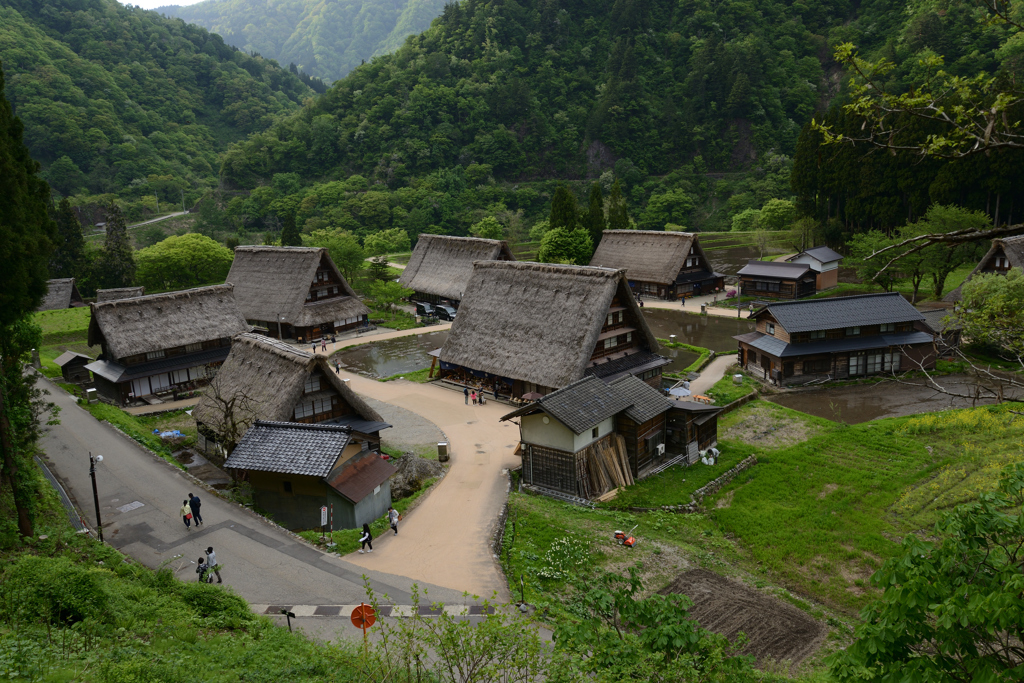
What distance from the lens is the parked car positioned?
2076 inches

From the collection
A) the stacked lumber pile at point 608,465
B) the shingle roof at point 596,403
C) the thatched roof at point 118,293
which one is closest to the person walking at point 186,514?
the shingle roof at point 596,403

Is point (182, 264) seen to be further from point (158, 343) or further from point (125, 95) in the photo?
point (125, 95)

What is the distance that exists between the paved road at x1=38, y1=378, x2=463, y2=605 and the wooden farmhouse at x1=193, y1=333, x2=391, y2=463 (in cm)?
277

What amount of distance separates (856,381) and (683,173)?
6556cm

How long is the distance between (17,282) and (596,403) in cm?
1834

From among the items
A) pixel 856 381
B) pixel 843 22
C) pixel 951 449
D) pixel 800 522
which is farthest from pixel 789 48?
pixel 800 522

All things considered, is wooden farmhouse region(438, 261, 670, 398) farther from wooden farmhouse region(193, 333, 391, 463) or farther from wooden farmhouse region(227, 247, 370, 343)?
wooden farmhouse region(227, 247, 370, 343)

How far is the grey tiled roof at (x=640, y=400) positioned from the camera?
84.5 ft

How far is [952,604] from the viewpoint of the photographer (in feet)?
21.5

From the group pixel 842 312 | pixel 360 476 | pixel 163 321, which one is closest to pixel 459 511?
pixel 360 476

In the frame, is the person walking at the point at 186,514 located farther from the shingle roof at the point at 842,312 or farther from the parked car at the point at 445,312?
the parked car at the point at 445,312

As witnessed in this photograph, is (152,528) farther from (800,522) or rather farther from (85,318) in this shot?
(85,318)

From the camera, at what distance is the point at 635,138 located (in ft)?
335

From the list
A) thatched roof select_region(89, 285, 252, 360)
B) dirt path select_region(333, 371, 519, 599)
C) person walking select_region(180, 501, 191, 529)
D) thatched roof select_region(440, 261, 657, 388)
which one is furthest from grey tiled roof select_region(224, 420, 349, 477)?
thatched roof select_region(89, 285, 252, 360)
